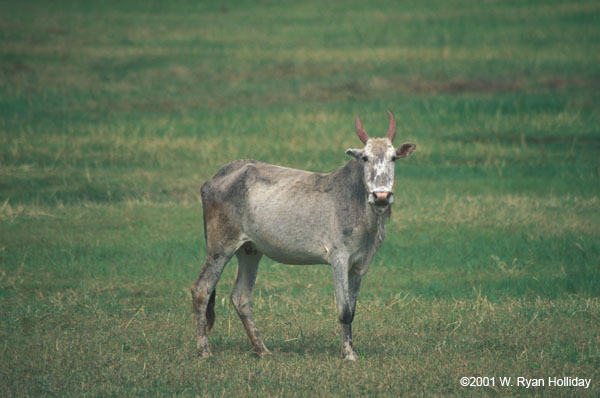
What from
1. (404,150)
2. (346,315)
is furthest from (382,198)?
(346,315)

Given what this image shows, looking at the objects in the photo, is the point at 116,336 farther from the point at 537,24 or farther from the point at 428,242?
the point at 537,24

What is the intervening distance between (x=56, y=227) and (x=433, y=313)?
7.51 metres

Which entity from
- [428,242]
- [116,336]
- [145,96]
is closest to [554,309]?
[428,242]

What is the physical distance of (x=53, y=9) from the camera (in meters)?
41.1

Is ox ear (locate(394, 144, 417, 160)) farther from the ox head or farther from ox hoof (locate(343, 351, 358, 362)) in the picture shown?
ox hoof (locate(343, 351, 358, 362))

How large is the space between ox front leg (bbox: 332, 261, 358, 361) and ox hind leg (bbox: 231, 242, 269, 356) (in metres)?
0.92

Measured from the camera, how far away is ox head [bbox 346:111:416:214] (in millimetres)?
8700

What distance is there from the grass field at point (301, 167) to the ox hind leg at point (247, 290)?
30 centimetres

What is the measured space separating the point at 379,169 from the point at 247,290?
218 cm

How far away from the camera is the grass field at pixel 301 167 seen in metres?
9.40

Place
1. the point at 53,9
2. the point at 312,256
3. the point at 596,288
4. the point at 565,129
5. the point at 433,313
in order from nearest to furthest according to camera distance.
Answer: the point at 312,256 < the point at 433,313 < the point at 596,288 < the point at 565,129 < the point at 53,9

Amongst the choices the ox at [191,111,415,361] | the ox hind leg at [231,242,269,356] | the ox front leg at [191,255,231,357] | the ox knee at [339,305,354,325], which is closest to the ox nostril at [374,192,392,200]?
the ox at [191,111,415,361]

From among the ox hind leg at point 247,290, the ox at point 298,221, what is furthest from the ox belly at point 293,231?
the ox hind leg at point 247,290

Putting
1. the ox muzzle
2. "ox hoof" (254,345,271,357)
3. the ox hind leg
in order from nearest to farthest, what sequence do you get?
the ox muzzle, "ox hoof" (254,345,271,357), the ox hind leg
